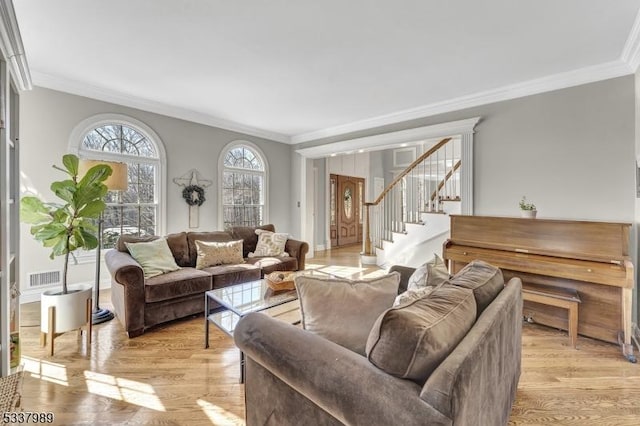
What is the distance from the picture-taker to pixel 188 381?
77.7 inches

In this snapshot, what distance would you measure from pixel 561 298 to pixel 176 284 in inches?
134

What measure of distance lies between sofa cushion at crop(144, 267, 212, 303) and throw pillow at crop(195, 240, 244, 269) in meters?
0.26

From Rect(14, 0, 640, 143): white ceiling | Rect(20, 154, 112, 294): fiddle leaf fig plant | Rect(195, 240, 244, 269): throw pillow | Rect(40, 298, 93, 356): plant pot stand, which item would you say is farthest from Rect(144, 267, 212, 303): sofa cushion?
Rect(14, 0, 640, 143): white ceiling

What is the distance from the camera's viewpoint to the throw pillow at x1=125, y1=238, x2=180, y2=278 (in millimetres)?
2945

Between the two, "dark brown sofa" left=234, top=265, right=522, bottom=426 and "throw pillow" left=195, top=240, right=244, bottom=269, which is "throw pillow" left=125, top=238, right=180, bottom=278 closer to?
"throw pillow" left=195, top=240, right=244, bottom=269

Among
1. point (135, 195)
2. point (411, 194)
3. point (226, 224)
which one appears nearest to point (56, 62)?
point (135, 195)

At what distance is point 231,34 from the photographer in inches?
97.3

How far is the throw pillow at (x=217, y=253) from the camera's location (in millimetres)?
3457

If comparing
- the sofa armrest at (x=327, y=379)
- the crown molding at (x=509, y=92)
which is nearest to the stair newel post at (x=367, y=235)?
the crown molding at (x=509, y=92)

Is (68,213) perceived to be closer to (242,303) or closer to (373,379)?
(242,303)

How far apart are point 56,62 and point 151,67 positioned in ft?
3.05

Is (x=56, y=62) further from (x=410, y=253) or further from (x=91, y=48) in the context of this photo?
(x=410, y=253)

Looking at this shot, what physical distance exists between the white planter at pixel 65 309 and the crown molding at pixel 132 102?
2.52m

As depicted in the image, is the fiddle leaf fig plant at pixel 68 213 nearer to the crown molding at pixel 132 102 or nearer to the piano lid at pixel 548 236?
the crown molding at pixel 132 102
